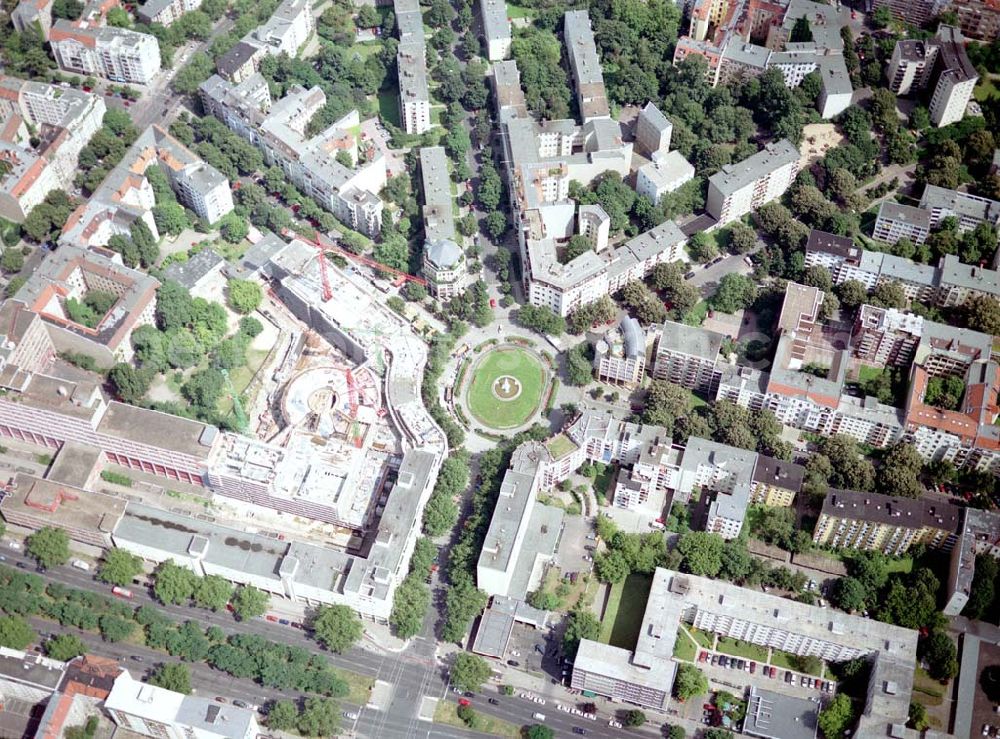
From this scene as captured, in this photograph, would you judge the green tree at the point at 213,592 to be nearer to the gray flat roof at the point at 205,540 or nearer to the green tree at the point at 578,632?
the gray flat roof at the point at 205,540

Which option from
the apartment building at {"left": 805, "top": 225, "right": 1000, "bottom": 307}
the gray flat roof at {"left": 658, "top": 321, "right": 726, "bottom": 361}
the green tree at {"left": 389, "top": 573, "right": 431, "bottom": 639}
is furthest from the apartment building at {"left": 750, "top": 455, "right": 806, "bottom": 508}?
the green tree at {"left": 389, "top": 573, "right": 431, "bottom": 639}

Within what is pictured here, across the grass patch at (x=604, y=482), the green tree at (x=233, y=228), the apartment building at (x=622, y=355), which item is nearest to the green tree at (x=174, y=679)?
the grass patch at (x=604, y=482)

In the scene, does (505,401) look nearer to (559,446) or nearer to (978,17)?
(559,446)

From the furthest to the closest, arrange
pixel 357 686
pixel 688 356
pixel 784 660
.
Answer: pixel 688 356
pixel 784 660
pixel 357 686

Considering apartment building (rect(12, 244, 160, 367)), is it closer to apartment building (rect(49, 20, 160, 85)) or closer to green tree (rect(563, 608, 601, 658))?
apartment building (rect(49, 20, 160, 85))

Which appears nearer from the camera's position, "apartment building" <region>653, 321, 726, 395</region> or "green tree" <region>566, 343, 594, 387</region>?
"apartment building" <region>653, 321, 726, 395</region>

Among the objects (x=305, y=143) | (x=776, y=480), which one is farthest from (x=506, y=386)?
(x=305, y=143)
